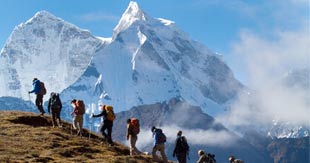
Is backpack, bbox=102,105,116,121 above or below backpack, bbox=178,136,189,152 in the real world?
above

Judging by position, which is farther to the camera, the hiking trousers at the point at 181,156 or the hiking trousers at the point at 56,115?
the hiking trousers at the point at 56,115

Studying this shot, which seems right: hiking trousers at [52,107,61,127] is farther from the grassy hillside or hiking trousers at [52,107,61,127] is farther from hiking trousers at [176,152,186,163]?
hiking trousers at [176,152,186,163]

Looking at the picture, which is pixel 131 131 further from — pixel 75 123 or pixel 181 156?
pixel 75 123

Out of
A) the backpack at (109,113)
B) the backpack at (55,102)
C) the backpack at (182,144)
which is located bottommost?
the backpack at (182,144)

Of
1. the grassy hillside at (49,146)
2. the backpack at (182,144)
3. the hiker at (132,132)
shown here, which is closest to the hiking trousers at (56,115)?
the grassy hillside at (49,146)

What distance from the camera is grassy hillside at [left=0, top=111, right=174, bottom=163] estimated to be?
1405 inches

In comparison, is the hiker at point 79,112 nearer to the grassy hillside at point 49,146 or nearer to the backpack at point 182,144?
the grassy hillside at point 49,146

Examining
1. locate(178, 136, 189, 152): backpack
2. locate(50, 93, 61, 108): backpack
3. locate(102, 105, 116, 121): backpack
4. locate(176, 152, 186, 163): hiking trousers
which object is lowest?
locate(176, 152, 186, 163): hiking trousers

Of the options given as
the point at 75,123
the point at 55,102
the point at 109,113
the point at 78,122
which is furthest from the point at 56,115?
the point at 109,113

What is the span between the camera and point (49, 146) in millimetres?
39281

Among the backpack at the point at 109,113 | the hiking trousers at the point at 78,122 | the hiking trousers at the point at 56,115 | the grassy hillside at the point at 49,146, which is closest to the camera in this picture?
the grassy hillside at the point at 49,146

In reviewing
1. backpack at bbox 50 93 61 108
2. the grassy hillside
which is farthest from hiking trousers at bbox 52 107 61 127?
the grassy hillside

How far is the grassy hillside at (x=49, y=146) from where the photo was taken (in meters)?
35.7

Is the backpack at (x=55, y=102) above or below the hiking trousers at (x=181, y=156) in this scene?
above
